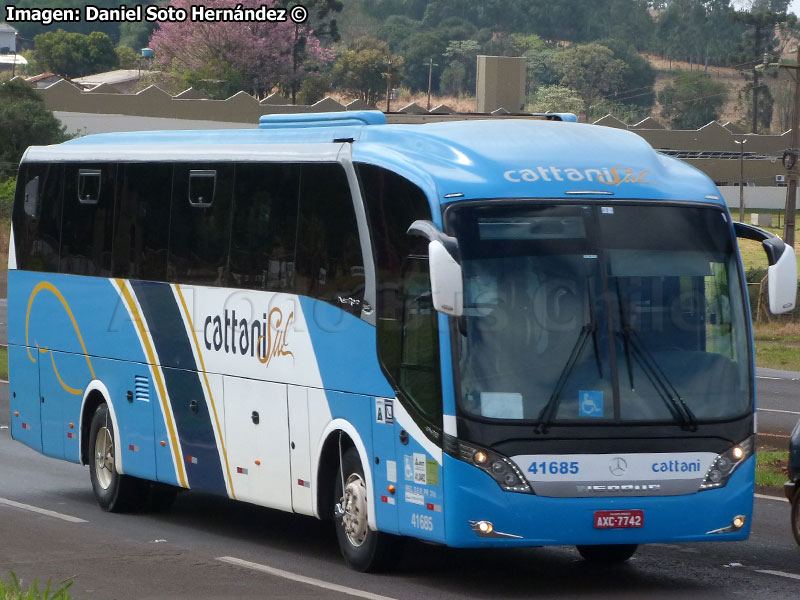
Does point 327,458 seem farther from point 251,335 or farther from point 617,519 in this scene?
point 617,519

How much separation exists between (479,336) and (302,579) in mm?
2314

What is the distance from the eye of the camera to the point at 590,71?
166875 mm

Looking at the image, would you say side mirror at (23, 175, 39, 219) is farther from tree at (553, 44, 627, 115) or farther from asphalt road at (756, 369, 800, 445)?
tree at (553, 44, 627, 115)

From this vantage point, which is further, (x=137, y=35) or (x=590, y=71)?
(x=137, y=35)

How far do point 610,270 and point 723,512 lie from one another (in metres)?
1.80

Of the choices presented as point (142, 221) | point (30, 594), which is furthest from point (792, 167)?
point (30, 594)

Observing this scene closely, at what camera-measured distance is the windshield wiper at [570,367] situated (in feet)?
33.8

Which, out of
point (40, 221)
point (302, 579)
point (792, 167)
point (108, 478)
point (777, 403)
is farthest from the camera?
point (792, 167)

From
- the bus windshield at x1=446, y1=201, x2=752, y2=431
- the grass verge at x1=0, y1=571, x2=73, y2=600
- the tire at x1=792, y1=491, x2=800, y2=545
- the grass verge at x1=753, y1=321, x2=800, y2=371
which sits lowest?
the grass verge at x1=753, y1=321, x2=800, y2=371

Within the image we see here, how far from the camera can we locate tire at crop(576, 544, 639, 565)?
12.1 m

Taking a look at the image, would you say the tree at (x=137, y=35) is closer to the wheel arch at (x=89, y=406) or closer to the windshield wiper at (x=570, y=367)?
the wheel arch at (x=89, y=406)

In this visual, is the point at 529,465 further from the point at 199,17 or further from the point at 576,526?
the point at 199,17

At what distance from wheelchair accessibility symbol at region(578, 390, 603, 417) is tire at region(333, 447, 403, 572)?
180cm

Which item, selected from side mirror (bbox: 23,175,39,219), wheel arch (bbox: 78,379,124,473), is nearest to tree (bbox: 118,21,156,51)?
side mirror (bbox: 23,175,39,219)
